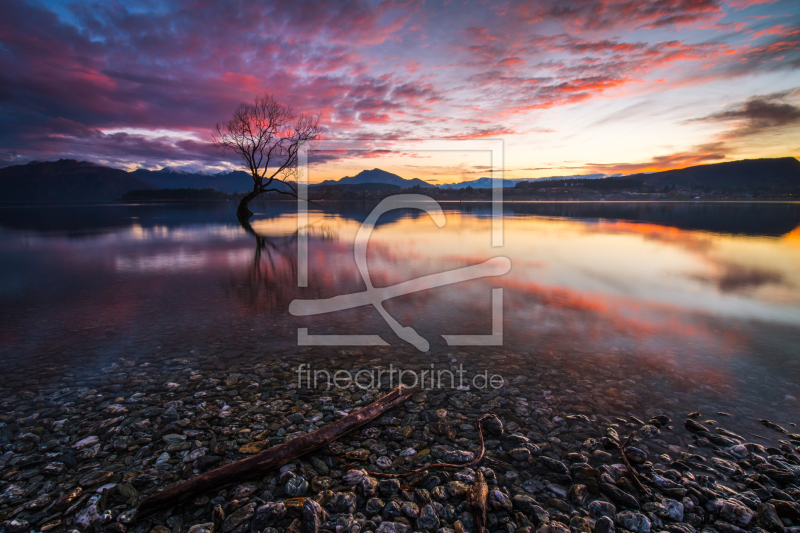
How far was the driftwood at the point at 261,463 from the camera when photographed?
12.1 feet

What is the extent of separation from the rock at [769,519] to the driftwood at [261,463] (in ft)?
15.3

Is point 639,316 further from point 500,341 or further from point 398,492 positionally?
point 398,492

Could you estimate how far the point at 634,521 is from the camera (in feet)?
12.2

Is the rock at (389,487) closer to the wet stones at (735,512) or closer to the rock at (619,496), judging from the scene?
the rock at (619,496)

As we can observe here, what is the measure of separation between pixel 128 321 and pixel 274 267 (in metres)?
7.83

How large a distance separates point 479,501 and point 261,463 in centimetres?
268

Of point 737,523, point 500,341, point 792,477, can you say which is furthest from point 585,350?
point 737,523

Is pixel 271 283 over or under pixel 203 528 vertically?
over

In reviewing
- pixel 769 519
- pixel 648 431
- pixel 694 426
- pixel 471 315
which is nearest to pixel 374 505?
pixel 648 431

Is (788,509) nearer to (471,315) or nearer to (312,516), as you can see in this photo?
(312,516)

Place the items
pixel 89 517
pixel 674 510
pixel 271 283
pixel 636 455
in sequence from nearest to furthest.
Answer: pixel 89 517, pixel 674 510, pixel 636 455, pixel 271 283

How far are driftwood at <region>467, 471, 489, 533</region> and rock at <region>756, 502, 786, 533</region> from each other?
2.98 m

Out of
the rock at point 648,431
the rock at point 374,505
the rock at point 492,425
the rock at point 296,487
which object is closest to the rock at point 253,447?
the rock at point 296,487

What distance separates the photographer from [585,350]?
310 inches
